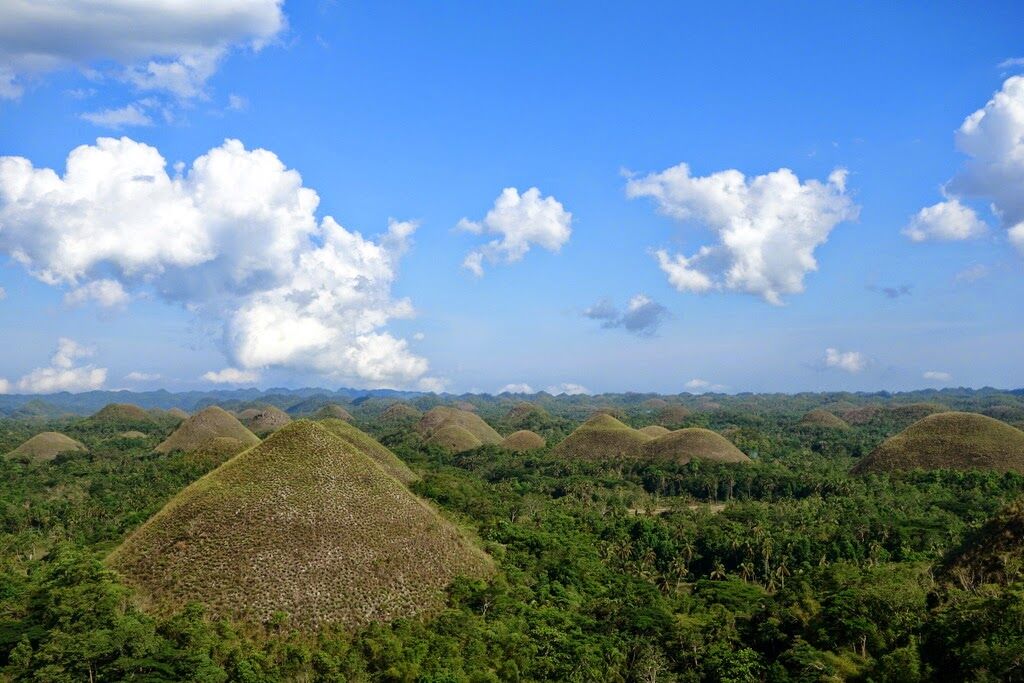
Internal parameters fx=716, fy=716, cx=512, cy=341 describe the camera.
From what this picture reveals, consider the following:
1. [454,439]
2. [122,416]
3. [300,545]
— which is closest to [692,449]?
[454,439]

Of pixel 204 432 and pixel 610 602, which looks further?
pixel 204 432

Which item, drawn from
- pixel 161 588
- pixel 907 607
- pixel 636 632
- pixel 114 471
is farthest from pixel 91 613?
pixel 114 471

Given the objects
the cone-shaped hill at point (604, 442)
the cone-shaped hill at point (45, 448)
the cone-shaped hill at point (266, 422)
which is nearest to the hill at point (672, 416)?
the cone-shaped hill at point (604, 442)

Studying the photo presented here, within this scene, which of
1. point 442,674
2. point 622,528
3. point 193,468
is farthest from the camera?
point 193,468

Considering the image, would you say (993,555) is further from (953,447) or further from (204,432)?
(204,432)

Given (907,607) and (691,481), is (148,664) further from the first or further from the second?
(691,481)

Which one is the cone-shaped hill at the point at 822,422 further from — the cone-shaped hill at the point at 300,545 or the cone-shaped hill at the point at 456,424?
the cone-shaped hill at the point at 300,545
